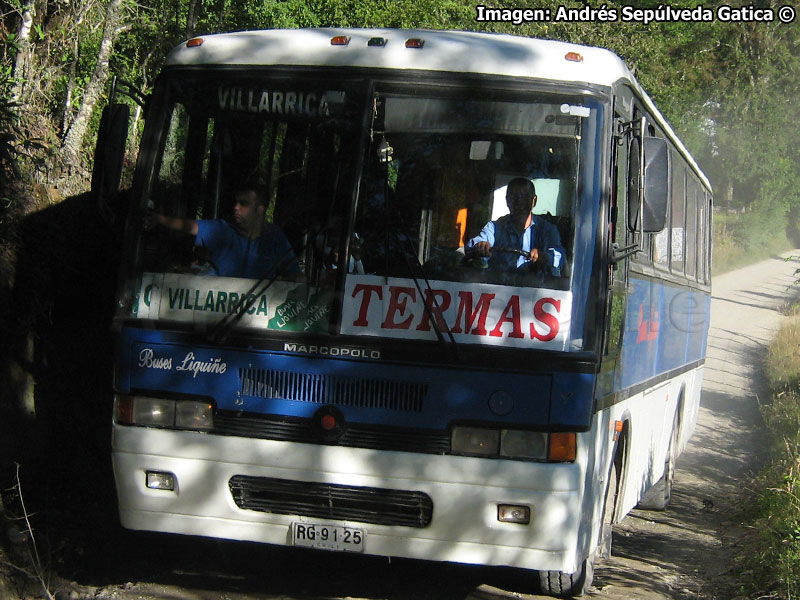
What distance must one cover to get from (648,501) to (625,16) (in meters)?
13.2

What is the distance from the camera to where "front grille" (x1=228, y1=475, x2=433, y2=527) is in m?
5.55

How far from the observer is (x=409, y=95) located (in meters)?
5.73

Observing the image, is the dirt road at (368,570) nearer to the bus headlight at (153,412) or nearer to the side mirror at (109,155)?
the bus headlight at (153,412)

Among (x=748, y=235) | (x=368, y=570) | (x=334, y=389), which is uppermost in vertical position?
(x=748, y=235)

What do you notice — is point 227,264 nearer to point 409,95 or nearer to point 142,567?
point 409,95

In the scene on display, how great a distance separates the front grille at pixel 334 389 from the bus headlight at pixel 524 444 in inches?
17.9

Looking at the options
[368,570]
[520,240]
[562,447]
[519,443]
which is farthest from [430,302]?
[368,570]

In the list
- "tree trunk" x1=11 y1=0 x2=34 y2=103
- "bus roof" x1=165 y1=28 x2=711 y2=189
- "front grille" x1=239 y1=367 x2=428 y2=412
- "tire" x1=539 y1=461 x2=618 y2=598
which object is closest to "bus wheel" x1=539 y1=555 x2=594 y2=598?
"tire" x1=539 y1=461 x2=618 y2=598

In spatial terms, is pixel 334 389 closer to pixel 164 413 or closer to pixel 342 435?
pixel 342 435

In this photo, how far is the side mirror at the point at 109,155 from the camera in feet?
19.0

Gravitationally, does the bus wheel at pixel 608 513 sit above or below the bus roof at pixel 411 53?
below

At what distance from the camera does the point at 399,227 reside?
5602 mm

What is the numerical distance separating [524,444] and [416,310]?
2.80ft

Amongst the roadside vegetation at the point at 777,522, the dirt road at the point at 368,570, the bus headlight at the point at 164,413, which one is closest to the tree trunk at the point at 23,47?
the dirt road at the point at 368,570
